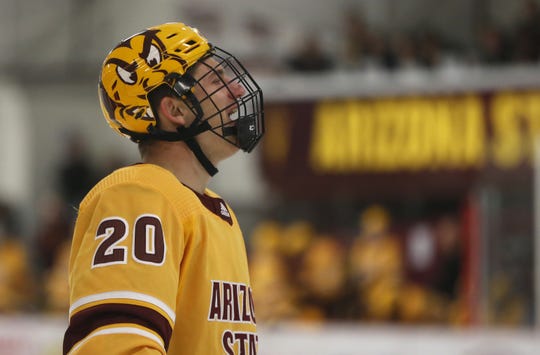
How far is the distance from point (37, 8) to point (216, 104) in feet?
37.1

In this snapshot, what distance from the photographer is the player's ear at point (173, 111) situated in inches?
83.0

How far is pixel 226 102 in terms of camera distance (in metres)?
2.16

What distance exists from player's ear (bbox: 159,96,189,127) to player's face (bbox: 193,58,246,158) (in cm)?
4

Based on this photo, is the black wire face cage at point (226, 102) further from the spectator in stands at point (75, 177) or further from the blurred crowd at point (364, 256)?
the spectator in stands at point (75, 177)

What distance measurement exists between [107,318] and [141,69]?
0.49 metres

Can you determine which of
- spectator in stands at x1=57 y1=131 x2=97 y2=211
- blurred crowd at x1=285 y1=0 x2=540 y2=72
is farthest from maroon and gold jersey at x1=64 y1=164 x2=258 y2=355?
spectator in stands at x1=57 y1=131 x2=97 y2=211

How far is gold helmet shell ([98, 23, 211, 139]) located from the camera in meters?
2.08

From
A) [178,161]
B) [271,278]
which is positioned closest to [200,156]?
[178,161]

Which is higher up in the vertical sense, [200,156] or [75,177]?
[75,177]

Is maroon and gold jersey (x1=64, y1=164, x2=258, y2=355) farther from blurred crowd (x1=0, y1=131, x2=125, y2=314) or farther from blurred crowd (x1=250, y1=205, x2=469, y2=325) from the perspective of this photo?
blurred crowd (x1=0, y1=131, x2=125, y2=314)

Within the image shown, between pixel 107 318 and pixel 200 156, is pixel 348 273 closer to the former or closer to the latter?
pixel 200 156

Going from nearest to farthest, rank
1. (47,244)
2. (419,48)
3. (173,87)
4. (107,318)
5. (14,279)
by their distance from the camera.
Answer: (107,318) < (173,87) < (419,48) < (14,279) < (47,244)

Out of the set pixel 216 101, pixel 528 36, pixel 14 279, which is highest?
pixel 528 36

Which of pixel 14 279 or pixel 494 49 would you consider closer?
pixel 494 49
